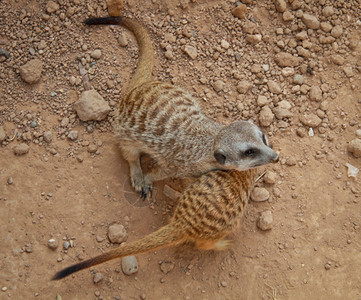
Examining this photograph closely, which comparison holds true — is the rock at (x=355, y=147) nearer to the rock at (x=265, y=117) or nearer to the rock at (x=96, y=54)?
the rock at (x=265, y=117)

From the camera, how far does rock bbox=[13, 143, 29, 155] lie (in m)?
2.23

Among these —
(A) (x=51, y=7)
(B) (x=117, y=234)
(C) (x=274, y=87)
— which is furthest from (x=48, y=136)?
(C) (x=274, y=87)

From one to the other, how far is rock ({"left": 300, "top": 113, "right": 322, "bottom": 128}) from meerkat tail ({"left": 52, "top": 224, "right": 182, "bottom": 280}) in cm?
110

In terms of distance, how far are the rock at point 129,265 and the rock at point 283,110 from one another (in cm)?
124

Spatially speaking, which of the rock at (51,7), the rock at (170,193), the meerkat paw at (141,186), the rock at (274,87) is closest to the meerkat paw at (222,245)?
the rock at (170,193)

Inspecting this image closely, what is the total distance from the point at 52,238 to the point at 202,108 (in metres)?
1.20

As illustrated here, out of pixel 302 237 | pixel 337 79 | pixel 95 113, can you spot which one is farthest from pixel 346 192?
pixel 95 113

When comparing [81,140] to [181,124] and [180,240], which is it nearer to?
[181,124]

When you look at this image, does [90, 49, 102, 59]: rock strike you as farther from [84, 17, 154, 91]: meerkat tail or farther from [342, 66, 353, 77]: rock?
[342, 66, 353, 77]: rock

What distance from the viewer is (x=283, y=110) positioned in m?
2.36

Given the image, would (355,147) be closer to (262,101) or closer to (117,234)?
(262,101)

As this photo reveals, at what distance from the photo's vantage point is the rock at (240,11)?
2457 mm

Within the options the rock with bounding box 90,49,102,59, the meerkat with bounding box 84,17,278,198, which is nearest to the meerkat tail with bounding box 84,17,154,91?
the meerkat with bounding box 84,17,278,198

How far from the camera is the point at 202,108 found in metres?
2.42
